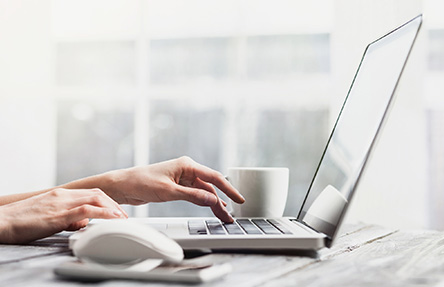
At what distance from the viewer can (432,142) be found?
2561mm

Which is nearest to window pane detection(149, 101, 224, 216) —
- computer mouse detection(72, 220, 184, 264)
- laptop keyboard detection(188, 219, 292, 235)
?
laptop keyboard detection(188, 219, 292, 235)

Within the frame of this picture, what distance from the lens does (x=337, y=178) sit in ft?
2.60

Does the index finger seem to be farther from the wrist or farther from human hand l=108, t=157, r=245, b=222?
the wrist

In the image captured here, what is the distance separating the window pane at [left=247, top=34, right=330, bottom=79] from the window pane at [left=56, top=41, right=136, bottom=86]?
69 centimetres

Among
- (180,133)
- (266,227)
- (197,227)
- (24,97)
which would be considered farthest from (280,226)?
(24,97)

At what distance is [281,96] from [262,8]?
1.61 ft

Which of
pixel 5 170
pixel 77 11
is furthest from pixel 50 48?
pixel 5 170

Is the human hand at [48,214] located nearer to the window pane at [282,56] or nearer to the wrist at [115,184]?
the wrist at [115,184]

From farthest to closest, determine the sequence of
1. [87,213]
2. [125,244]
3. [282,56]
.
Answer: [282,56], [87,213], [125,244]

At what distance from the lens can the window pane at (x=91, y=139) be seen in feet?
9.50

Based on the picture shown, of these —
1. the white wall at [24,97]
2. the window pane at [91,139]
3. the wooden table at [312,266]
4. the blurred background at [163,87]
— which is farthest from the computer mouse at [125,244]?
the white wall at [24,97]

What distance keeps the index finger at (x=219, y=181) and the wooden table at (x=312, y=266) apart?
0.22 m

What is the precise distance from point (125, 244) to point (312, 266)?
22cm

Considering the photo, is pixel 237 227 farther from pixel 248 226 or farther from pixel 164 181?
pixel 164 181
